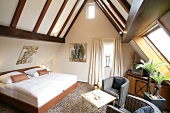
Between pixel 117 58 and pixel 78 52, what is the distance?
2015 mm

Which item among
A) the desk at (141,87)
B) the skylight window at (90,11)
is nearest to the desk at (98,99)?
the desk at (141,87)

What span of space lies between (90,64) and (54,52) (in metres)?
2.21

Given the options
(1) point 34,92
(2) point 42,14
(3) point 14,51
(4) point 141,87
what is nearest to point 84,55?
(2) point 42,14

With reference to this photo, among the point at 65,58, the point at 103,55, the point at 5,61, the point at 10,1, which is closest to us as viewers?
the point at 10,1

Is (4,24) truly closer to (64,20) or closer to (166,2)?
(64,20)

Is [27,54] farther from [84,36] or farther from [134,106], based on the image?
[134,106]

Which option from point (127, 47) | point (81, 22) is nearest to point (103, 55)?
point (127, 47)

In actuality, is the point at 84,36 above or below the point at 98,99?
above

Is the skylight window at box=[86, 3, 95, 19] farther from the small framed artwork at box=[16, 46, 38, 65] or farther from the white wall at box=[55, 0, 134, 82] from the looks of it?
the small framed artwork at box=[16, 46, 38, 65]

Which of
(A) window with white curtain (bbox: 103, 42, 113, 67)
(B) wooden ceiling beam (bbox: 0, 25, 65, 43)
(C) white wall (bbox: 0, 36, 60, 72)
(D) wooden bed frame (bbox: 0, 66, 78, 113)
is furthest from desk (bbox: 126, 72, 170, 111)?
(C) white wall (bbox: 0, 36, 60, 72)

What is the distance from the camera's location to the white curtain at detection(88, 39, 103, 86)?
5043 mm

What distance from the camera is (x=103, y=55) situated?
16.6 ft

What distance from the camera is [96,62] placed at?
5.12 metres

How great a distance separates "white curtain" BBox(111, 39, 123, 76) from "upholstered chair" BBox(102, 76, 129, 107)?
101 centimetres
